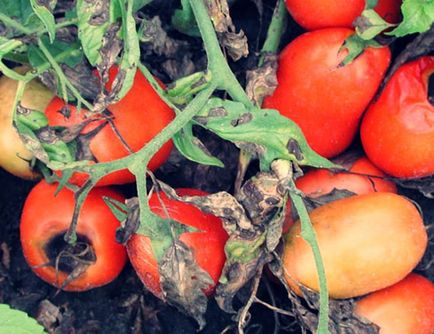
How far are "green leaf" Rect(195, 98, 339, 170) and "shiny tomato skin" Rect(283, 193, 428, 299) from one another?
0.13 metres

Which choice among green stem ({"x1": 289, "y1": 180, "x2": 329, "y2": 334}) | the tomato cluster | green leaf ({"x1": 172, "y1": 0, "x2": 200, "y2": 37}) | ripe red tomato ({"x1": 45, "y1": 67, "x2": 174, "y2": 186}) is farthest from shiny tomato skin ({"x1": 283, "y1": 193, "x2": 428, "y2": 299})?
green leaf ({"x1": 172, "y1": 0, "x2": 200, "y2": 37})

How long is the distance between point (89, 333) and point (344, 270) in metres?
0.58

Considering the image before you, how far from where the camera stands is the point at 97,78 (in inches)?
55.6

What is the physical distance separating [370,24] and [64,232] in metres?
0.67

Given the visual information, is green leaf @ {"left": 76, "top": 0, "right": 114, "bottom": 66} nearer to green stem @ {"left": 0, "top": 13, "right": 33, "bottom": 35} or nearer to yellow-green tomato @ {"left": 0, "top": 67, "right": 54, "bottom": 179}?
green stem @ {"left": 0, "top": 13, "right": 33, "bottom": 35}

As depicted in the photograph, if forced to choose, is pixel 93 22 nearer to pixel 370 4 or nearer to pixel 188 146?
pixel 188 146

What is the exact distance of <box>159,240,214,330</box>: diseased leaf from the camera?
1296 mm

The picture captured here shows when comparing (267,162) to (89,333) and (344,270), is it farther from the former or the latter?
(89,333)

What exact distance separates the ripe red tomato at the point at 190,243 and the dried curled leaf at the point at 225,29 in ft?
0.97

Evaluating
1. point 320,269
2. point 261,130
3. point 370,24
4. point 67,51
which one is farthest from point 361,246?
point 67,51

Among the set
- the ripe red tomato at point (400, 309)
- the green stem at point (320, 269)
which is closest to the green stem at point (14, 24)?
the green stem at point (320, 269)

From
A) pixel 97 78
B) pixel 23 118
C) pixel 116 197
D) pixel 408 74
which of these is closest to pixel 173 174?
pixel 116 197

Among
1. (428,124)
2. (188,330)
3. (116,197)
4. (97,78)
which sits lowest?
(188,330)

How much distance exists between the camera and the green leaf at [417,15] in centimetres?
130
